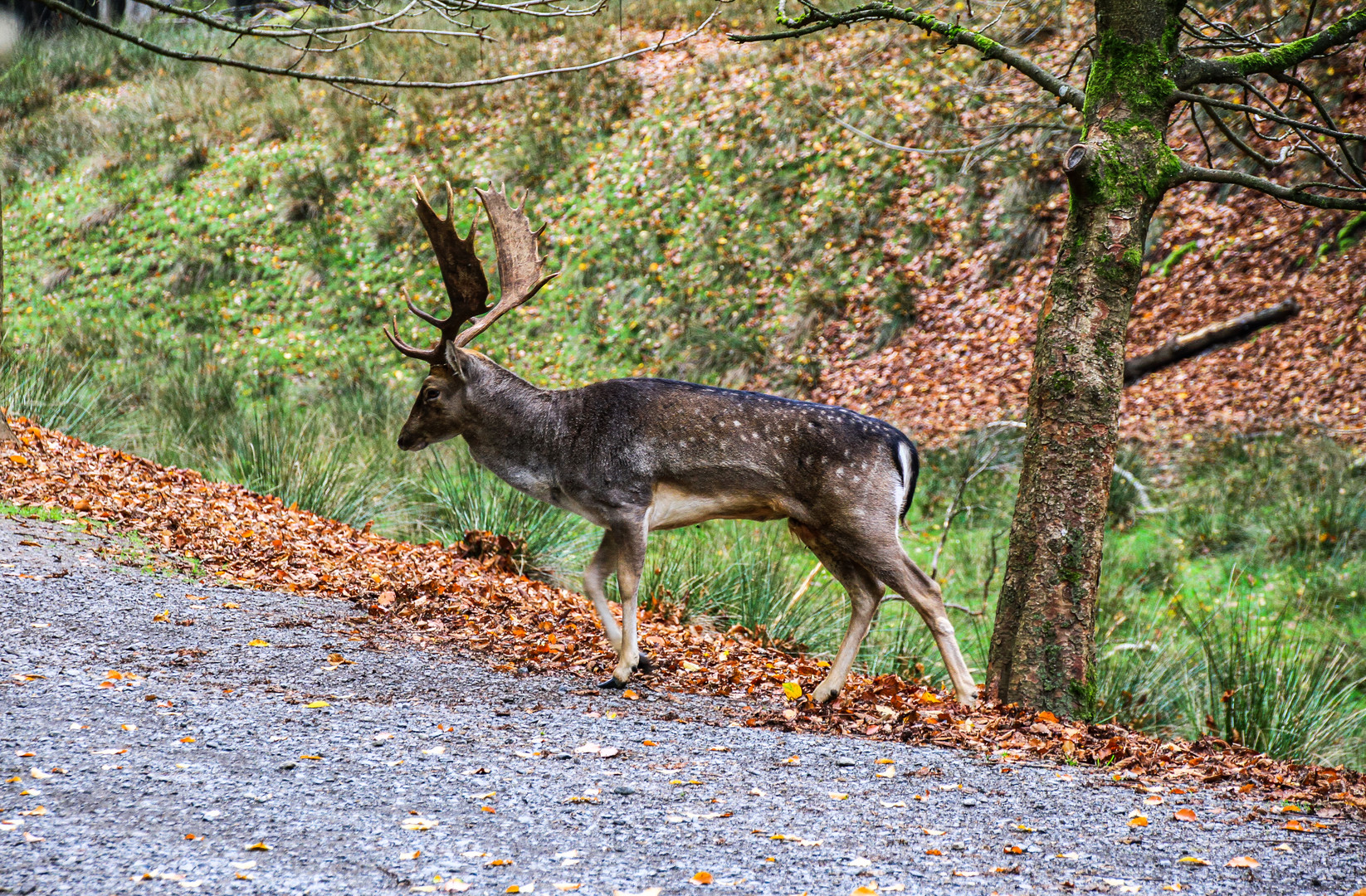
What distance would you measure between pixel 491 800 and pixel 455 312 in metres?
3.14

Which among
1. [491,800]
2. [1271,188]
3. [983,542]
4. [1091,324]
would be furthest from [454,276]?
[983,542]

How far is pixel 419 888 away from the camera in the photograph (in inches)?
120

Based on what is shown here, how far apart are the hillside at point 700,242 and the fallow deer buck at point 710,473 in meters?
6.88

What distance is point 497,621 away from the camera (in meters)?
6.69

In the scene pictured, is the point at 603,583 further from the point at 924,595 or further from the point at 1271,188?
the point at 1271,188

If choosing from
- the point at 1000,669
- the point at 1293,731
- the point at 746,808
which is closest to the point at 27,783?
the point at 746,808

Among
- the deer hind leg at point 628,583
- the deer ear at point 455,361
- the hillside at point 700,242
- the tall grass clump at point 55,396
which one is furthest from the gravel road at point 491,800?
the hillside at point 700,242

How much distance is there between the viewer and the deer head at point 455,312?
610 cm

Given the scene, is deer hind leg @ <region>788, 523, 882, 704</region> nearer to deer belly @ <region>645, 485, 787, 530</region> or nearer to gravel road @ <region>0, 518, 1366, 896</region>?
deer belly @ <region>645, 485, 787, 530</region>

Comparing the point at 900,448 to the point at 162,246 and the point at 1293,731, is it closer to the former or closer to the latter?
the point at 1293,731

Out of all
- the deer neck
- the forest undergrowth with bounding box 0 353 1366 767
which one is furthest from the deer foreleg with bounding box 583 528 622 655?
the forest undergrowth with bounding box 0 353 1366 767

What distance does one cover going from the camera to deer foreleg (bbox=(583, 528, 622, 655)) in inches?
231

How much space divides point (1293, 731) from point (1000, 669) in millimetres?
1835

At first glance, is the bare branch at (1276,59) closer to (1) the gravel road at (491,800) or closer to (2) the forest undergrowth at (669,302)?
(2) the forest undergrowth at (669,302)
